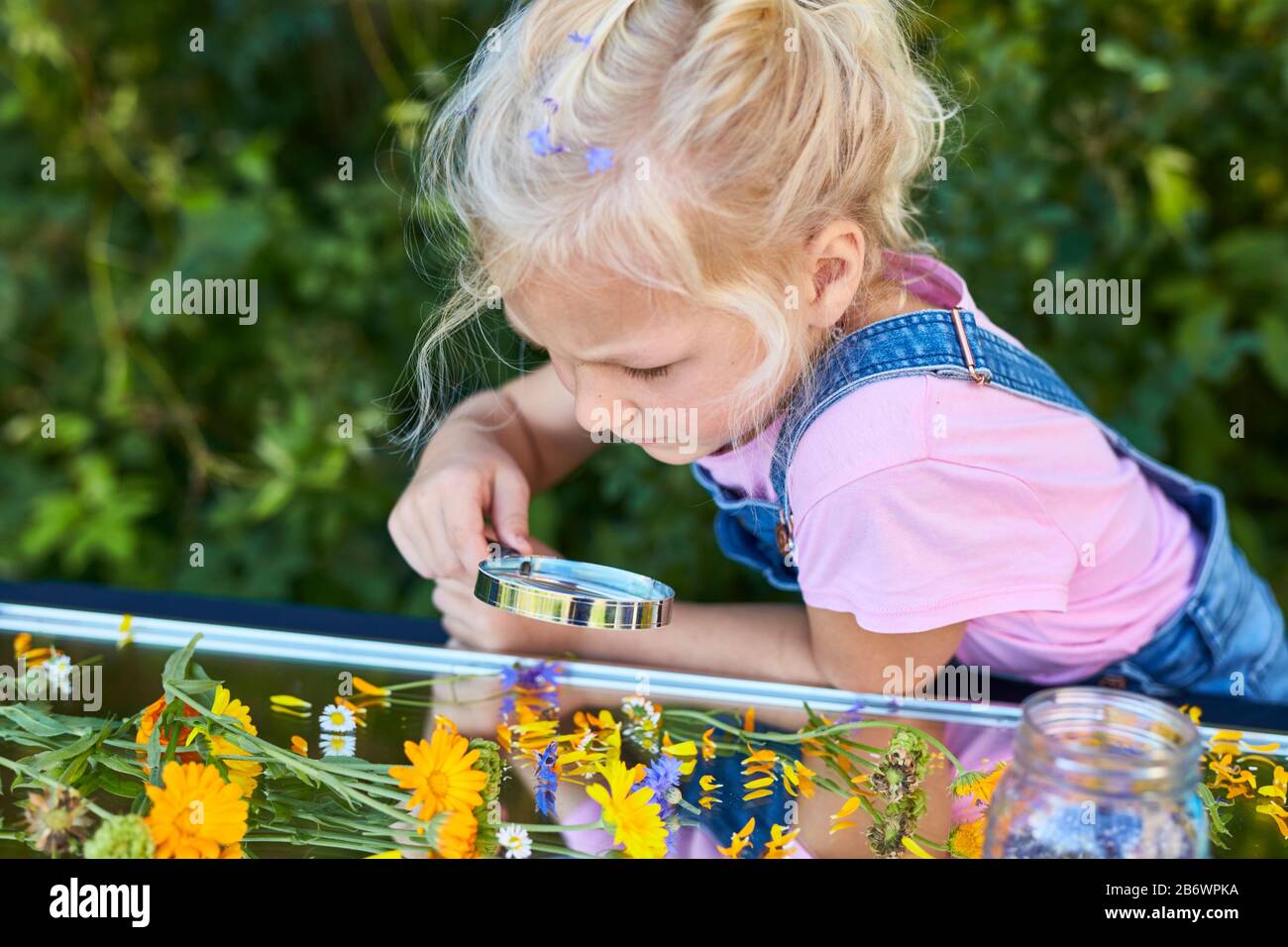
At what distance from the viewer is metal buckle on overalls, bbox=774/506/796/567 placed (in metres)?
1.04

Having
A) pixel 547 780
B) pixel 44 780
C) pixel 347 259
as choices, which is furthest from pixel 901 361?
pixel 347 259

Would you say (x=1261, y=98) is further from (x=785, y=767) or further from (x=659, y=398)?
(x=785, y=767)

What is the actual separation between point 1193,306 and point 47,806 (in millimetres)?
1640

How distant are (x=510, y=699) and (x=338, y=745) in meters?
0.14

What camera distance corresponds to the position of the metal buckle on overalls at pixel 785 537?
3.41ft

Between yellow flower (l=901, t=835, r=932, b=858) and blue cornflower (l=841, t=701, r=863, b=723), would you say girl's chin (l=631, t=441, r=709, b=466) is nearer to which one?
blue cornflower (l=841, t=701, r=863, b=723)

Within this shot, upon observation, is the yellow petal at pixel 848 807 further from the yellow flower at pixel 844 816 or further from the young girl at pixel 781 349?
the young girl at pixel 781 349

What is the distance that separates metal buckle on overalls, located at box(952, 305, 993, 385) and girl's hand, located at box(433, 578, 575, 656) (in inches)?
14.7

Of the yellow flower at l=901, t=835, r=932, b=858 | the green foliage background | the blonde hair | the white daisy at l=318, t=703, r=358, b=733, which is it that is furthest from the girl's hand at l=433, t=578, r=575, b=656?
the green foliage background

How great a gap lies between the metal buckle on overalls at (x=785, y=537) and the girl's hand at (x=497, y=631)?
0.20 meters

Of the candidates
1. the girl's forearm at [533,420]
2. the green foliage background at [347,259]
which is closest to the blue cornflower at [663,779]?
the girl's forearm at [533,420]

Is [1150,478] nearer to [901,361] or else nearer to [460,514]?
[901,361]

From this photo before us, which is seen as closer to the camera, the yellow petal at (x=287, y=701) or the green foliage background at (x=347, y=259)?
the yellow petal at (x=287, y=701)
